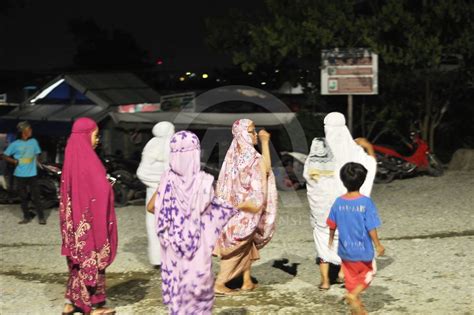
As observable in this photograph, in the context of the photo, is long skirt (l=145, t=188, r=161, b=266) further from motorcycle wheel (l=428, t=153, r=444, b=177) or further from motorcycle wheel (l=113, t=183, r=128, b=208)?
motorcycle wheel (l=428, t=153, r=444, b=177)

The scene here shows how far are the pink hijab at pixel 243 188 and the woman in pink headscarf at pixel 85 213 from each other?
1269 millimetres

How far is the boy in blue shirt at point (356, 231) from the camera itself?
5520mm

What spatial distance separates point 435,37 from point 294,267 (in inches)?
386

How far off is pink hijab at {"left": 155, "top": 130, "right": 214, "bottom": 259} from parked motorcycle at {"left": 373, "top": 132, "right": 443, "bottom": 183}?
10.9m

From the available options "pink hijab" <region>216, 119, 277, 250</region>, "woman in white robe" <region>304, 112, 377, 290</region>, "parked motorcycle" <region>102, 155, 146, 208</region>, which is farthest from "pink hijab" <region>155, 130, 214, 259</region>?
"parked motorcycle" <region>102, 155, 146, 208</region>

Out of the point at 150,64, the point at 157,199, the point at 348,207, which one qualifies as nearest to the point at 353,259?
the point at 348,207

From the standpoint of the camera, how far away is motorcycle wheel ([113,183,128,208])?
43.4 feet

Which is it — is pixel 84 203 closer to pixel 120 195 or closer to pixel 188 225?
pixel 188 225

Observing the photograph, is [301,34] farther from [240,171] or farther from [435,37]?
[240,171]

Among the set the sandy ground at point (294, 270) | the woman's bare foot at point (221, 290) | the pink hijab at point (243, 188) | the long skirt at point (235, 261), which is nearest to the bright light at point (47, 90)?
the sandy ground at point (294, 270)

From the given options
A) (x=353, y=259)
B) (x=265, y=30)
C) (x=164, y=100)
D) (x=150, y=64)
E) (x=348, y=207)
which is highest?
(x=150, y=64)

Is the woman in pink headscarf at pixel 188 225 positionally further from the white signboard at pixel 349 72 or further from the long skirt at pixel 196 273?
the white signboard at pixel 349 72

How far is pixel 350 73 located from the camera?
14.8 metres

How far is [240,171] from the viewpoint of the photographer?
6988 mm
